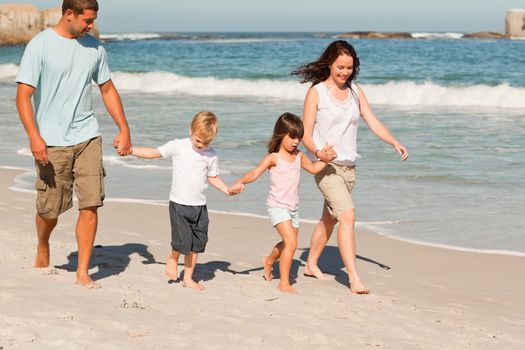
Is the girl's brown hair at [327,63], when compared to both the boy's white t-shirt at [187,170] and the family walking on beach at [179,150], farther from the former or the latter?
the boy's white t-shirt at [187,170]

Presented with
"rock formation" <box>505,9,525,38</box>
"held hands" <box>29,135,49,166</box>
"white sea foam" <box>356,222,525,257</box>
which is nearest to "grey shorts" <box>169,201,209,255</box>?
"held hands" <box>29,135,49,166</box>

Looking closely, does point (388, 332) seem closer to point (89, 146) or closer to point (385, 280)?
point (385, 280)

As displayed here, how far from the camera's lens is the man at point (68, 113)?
5051 mm

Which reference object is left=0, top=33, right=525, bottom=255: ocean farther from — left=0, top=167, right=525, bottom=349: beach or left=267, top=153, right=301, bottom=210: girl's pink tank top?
left=267, top=153, right=301, bottom=210: girl's pink tank top

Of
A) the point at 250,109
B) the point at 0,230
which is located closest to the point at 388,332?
the point at 0,230

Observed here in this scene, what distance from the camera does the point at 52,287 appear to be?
5.16 meters

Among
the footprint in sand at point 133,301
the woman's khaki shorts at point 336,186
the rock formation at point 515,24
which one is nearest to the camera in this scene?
the footprint in sand at point 133,301

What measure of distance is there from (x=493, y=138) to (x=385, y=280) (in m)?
8.91

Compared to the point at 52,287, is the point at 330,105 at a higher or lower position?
higher

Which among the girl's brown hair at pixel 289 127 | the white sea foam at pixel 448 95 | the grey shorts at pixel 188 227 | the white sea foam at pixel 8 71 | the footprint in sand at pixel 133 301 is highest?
the girl's brown hair at pixel 289 127

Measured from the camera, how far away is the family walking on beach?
201 inches

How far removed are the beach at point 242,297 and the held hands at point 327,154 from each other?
902 millimetres

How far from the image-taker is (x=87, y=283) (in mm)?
5332

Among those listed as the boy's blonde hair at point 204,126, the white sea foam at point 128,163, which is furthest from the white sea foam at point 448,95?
the boy's blonde hair at point 204,126
